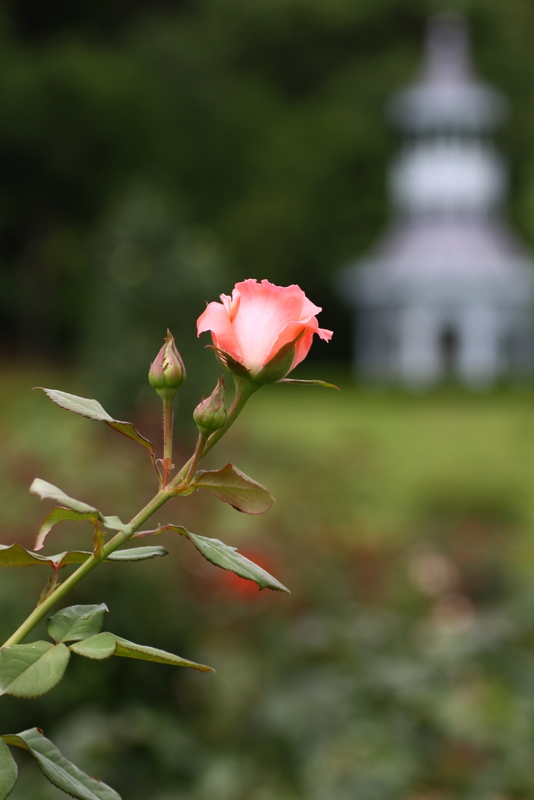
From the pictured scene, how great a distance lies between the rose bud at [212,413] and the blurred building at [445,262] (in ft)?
44.4

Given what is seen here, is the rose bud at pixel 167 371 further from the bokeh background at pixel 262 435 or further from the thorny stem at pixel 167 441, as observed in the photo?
the bokeh background at pixel 262 435

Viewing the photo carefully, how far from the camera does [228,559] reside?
0.35m

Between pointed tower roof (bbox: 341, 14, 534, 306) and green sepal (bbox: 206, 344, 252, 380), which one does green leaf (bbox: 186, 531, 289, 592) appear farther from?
pointed tower roof (bbox: 341, 14, 534, 306)

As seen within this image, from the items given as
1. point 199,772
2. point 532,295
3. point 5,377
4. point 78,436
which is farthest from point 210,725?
point 532,295

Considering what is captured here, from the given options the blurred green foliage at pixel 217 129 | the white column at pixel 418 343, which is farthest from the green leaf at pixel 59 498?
the white column at pixel 418 343

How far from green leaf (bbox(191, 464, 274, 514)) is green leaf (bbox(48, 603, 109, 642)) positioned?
61 millimetres

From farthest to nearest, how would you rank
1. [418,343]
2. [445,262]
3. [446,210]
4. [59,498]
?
1. [446,210]
2. [418,343]
3. [445,262]
4. [59,498]

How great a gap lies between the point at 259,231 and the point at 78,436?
8.45 m

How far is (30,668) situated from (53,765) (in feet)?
0.11

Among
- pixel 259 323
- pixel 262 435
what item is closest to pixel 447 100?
pixel 262 435

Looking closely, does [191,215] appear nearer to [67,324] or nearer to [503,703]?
[67,324]

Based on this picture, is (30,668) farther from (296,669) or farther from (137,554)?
(296,669)

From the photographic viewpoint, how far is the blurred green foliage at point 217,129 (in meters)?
15.0

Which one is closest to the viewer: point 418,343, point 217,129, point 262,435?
point 262,435
